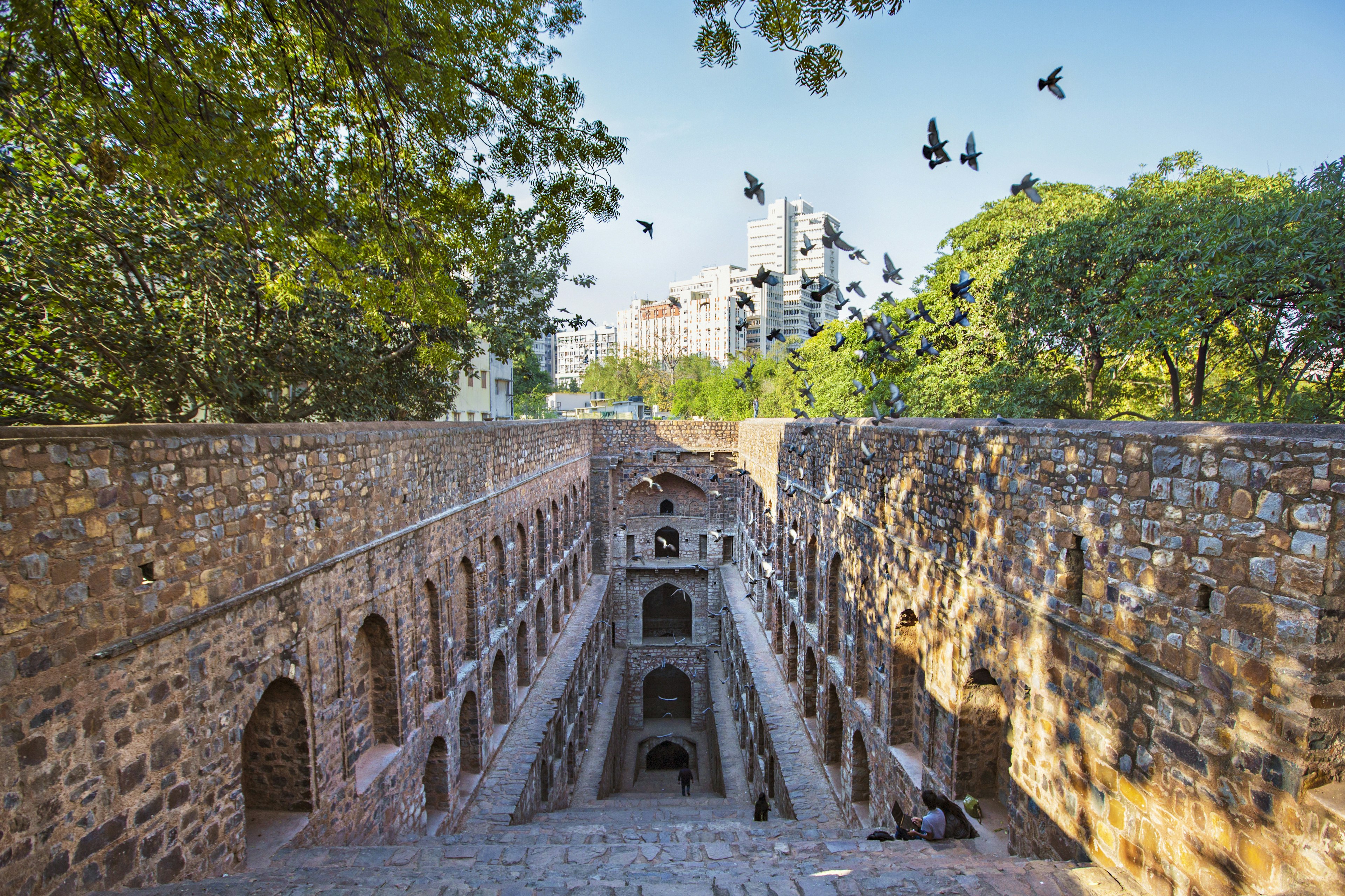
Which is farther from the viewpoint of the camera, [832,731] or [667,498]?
[667,498]

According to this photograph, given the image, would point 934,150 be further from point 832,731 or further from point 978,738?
point 832,731

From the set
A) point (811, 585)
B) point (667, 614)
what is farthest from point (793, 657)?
point (667, 614)

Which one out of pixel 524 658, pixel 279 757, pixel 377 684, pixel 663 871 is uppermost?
pixel 279 757

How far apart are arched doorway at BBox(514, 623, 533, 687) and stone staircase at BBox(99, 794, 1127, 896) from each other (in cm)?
703

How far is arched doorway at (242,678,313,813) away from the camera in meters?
5.70

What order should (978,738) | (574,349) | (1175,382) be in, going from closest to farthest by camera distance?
(978,738), (1175,382), (574,349)

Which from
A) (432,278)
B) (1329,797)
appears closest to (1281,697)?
(1329,797)

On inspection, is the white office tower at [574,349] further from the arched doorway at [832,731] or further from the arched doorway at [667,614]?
the arched doorway at [832,731]

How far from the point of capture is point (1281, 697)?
300 cm

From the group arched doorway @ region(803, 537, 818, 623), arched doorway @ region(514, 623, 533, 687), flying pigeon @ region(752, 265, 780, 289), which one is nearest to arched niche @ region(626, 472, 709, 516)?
arched doorway @ region(514, 623, 533, 687)

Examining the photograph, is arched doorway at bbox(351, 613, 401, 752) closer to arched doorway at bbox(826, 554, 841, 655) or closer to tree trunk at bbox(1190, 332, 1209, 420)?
arched doorway at bbox(826, 554, 841, 655)

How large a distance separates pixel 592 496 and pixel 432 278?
1670 centimetres

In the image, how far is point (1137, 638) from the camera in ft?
12.7

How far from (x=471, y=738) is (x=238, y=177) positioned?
803 cm
